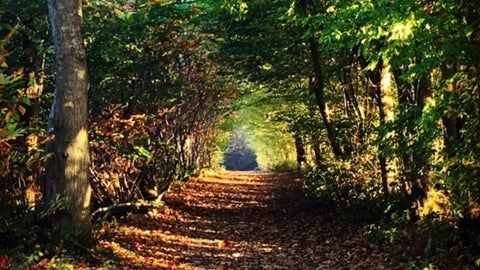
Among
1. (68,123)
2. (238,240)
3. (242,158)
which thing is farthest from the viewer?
(242,158)

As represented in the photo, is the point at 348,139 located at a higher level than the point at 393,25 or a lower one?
lower

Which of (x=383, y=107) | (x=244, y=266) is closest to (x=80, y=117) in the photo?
(x=244, y=266)

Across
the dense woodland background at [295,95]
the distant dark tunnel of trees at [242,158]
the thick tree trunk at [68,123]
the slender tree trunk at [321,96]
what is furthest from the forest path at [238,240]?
the distant dark tunnel of trees at [242,158]

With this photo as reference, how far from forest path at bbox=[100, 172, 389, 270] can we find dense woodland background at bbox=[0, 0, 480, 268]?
0.67 metres

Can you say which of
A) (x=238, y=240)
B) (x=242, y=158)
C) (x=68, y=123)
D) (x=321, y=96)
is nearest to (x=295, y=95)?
(x=321, y=96)

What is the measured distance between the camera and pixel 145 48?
11188mm

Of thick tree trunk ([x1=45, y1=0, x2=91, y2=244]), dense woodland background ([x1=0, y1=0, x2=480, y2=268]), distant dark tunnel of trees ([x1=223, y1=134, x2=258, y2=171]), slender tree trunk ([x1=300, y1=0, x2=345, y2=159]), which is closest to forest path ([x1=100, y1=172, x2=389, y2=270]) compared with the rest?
dense woodland background ([x1=0, y1=0, x2=480, y2=268])

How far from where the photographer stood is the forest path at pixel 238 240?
339 inches

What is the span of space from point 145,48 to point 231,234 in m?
4.55

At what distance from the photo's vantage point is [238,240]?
36.4ft

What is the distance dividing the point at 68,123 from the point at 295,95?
495 inches

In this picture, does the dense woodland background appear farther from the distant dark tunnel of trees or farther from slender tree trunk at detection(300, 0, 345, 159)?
the distant dark tunnel of trees

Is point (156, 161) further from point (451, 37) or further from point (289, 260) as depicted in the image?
point (451, 37)

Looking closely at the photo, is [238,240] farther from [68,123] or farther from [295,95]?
[295,95]
